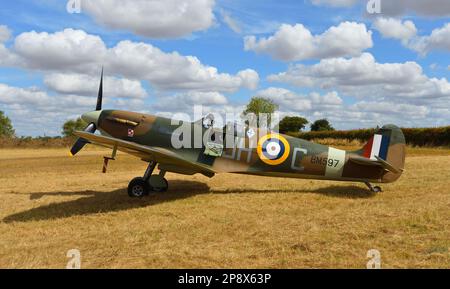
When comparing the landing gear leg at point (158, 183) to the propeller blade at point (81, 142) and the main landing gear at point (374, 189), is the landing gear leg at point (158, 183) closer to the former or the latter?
the propeller blade at point (81, 142)

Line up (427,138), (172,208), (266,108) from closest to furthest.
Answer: (172,208), (427,138), (266,108)

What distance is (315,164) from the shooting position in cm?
962

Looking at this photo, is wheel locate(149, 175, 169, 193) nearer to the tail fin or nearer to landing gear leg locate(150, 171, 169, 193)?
landing gear leg locate(150, 171, 169, 193)

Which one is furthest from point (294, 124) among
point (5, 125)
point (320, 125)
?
Result: point (5, 125)

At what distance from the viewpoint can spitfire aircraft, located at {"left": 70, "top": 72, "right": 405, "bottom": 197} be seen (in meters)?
9.39

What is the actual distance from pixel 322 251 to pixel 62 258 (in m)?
3.79

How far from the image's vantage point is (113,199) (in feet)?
31.5

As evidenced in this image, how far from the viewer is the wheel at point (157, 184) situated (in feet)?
33.4

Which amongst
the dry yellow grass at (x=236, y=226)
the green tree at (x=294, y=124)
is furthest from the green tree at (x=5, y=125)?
the dry yellow grass at (x=236, y=226)

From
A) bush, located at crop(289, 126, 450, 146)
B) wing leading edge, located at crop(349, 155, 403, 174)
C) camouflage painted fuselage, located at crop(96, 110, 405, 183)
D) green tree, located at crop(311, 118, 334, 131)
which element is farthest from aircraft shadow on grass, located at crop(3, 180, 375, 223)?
green tree, located at crop(311, 118, 334, 131)

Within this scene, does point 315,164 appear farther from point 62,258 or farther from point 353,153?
point 62,258

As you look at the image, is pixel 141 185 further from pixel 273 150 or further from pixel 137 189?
pixel 273 150

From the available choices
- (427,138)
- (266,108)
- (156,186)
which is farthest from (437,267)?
(266,108)

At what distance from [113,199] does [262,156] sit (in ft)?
13.4
